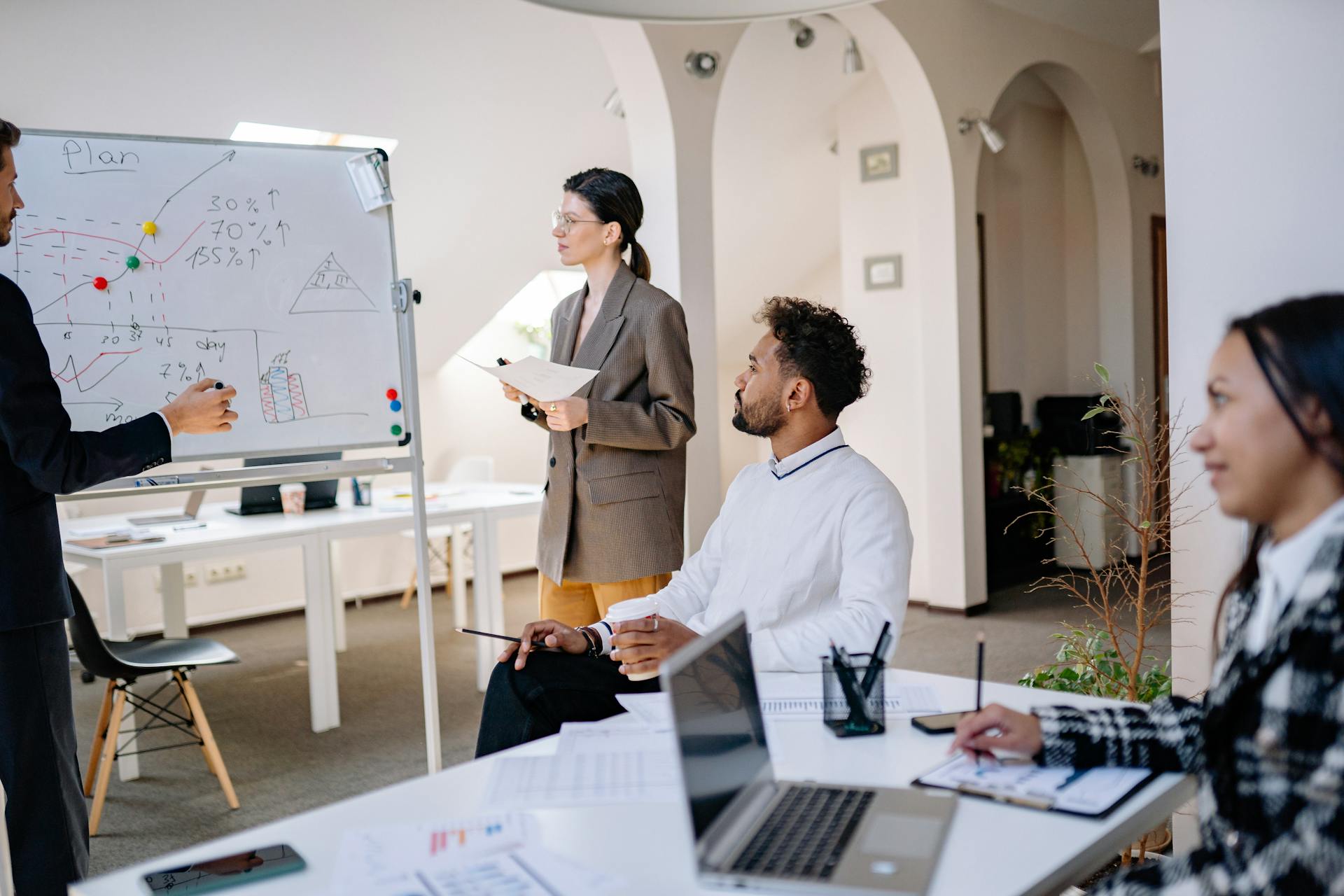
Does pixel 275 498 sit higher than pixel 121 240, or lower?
lower

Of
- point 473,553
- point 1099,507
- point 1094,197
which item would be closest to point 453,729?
point 473,553

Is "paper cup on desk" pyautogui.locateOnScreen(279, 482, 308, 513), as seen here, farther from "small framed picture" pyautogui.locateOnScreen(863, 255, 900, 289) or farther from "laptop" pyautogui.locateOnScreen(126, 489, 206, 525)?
"small framed picture" pyautogui.locateOnScreen(863, 255, 900, 289)

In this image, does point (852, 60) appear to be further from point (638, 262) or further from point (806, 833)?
point (806, 833)

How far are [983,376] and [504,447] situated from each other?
2889 millimetres

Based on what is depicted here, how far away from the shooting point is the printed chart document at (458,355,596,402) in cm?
244

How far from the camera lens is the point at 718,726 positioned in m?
1.07

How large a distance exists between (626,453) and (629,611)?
0.91 m

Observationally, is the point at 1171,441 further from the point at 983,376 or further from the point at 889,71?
the point at 983,376

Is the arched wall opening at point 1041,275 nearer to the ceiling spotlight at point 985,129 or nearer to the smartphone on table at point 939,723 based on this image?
the ceiling spotlight at point 985,129

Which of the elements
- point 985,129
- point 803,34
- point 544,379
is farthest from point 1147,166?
point 544,379

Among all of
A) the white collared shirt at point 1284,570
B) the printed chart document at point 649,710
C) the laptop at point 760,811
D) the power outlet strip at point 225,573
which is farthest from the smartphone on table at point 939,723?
the power outlet strip at point 225,573

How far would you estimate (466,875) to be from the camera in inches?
40.6

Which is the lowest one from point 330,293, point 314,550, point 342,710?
point 342,710

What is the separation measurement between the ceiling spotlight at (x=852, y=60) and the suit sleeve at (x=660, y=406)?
2.58m
